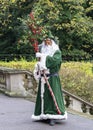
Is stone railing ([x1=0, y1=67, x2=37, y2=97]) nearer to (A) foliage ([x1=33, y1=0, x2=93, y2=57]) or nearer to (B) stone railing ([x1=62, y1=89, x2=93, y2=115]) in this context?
(B) stone railing ([x1=62, y1=89, x2=93, y2=115])

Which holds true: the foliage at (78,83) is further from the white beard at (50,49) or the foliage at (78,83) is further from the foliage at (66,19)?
the foliage at (66,19)

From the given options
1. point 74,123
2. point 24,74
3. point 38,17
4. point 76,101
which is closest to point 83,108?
point 76,101

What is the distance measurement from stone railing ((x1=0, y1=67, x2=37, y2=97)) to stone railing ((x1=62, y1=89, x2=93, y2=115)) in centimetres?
109

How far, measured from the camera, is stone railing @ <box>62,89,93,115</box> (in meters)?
13.3

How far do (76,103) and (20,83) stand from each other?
184 centimetres

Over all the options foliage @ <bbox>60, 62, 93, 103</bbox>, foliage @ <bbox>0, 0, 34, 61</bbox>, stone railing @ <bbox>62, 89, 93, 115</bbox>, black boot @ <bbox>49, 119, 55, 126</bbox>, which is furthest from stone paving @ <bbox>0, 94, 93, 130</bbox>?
→ foliage @ <bbox>0, 0, 34, 61</bbox>

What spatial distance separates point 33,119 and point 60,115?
76 centimetres

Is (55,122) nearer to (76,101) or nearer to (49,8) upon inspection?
(76,101)

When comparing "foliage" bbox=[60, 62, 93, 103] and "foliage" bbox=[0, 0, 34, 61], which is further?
"foliage" bbox=[0, 0, 34, 61]

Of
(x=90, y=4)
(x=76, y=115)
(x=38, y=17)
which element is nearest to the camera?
(x=76, y=115)

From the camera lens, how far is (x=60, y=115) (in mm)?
9461

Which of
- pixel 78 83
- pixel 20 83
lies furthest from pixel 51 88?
pixel 78 83

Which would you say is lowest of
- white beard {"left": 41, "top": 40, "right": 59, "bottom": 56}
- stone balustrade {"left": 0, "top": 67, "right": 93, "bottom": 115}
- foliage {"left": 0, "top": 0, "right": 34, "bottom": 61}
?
stone balustrade {"left": 0, "top": 67, "right": 93, "bottom": 115}

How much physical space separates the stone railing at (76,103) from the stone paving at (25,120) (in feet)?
3.98
